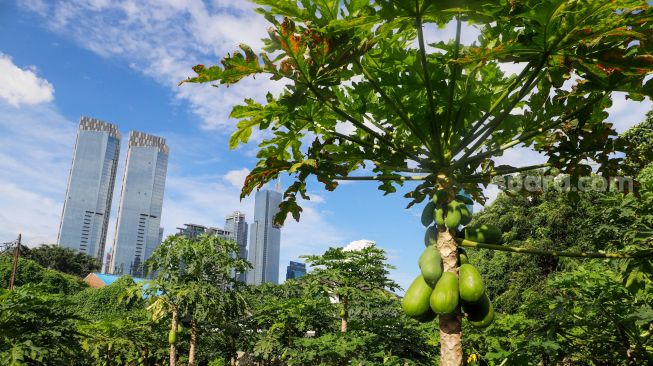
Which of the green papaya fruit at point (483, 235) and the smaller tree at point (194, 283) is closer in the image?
the green papaya fruit at point (483, 235)

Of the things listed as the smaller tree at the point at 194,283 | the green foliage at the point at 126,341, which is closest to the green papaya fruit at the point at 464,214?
the smaller tree at the point at 194,283

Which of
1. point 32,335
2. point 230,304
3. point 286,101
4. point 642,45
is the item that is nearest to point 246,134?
point 286,101

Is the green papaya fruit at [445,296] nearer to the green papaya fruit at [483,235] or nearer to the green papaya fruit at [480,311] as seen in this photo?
the green papaya fruit at [480,311]

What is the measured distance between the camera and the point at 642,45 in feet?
7.81

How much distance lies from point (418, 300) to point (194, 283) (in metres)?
11.9

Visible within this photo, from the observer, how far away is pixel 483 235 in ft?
9.11

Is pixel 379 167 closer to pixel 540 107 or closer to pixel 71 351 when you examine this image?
pixel 540 107

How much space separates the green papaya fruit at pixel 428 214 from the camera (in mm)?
2920

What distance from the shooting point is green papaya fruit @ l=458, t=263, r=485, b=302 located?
2463mm

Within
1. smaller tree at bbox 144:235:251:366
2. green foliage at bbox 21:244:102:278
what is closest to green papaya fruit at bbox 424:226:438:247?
smaller tree at bbox 144:235:251:366

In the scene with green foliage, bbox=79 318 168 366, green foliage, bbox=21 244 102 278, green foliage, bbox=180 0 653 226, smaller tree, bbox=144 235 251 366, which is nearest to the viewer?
green foliage, bbox=180 0 653 226

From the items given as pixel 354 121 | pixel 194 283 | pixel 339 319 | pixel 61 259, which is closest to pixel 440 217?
pixel 354 121

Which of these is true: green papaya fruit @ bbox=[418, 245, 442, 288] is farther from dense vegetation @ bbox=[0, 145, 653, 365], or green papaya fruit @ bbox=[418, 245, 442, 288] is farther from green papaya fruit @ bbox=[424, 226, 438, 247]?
dense vegetation @ bbox=[0, 145, 653, 365]

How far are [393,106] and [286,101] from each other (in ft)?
2.29
